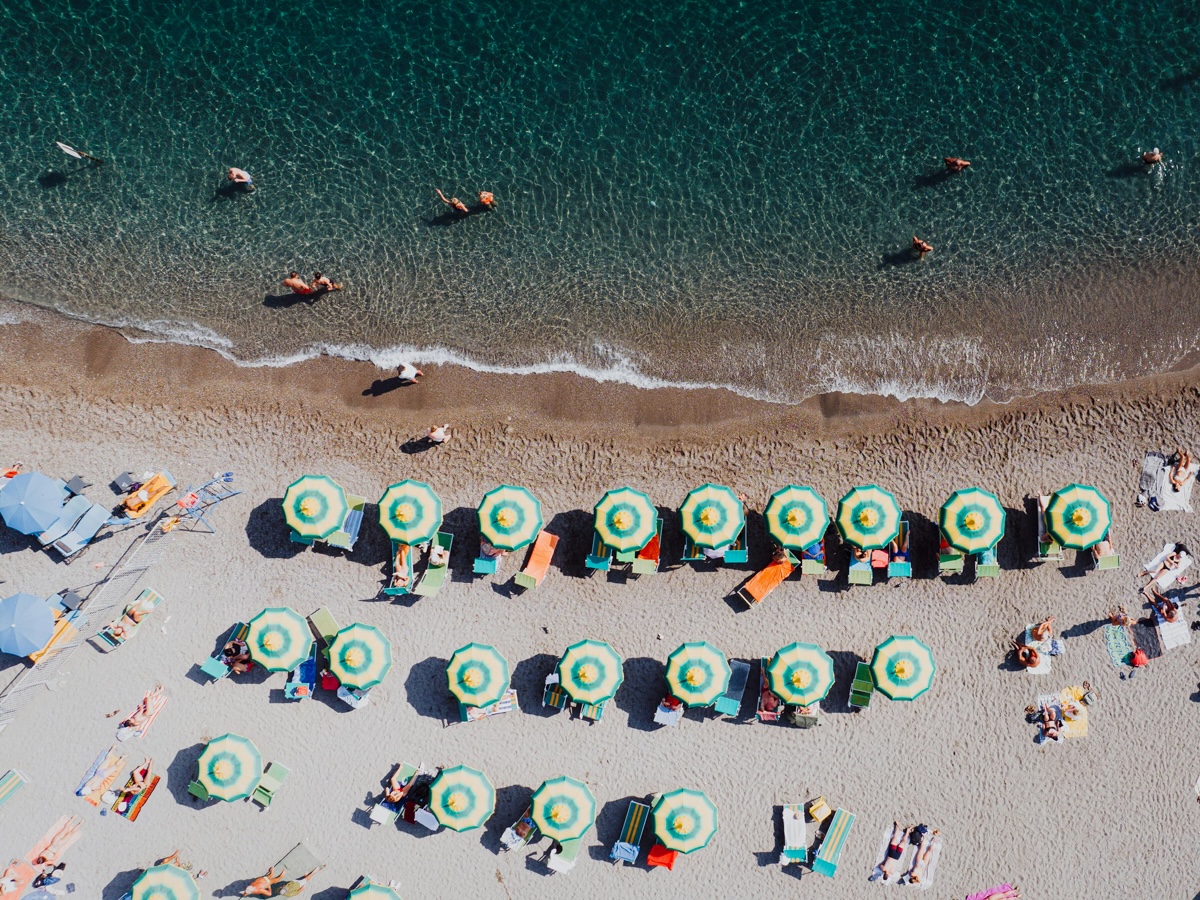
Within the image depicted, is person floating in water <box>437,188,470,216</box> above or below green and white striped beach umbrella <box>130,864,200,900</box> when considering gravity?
above

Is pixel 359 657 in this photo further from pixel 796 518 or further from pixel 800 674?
pixel 796 518

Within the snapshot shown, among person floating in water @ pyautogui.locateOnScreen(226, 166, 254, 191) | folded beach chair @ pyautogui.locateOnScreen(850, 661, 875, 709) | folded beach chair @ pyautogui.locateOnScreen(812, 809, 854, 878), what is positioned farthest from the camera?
person floating in water @ pyautogui.locateOnScreen(226, 166, 254, 191)

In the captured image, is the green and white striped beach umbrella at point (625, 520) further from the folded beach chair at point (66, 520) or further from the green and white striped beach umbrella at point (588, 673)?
the folded beach chair at point (66, 520)

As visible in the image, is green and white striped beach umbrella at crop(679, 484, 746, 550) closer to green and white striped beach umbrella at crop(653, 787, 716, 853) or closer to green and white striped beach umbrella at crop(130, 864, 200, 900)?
green and white striped beach umbrella at crop(653, 787, 716, 853)

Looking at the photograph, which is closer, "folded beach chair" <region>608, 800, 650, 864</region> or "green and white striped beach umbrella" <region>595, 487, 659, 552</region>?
"green and white striped beach umbrella" <region>595, 487, 659, 552</region>

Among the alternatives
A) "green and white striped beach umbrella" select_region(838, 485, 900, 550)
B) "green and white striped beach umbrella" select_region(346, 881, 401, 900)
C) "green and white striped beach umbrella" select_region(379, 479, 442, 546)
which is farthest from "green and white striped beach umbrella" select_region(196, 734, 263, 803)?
"green and white striped beach umbrella" select_region(838, 485, 900, 550)

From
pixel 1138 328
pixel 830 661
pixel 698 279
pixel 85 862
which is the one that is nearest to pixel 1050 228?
pixel 1138 328
